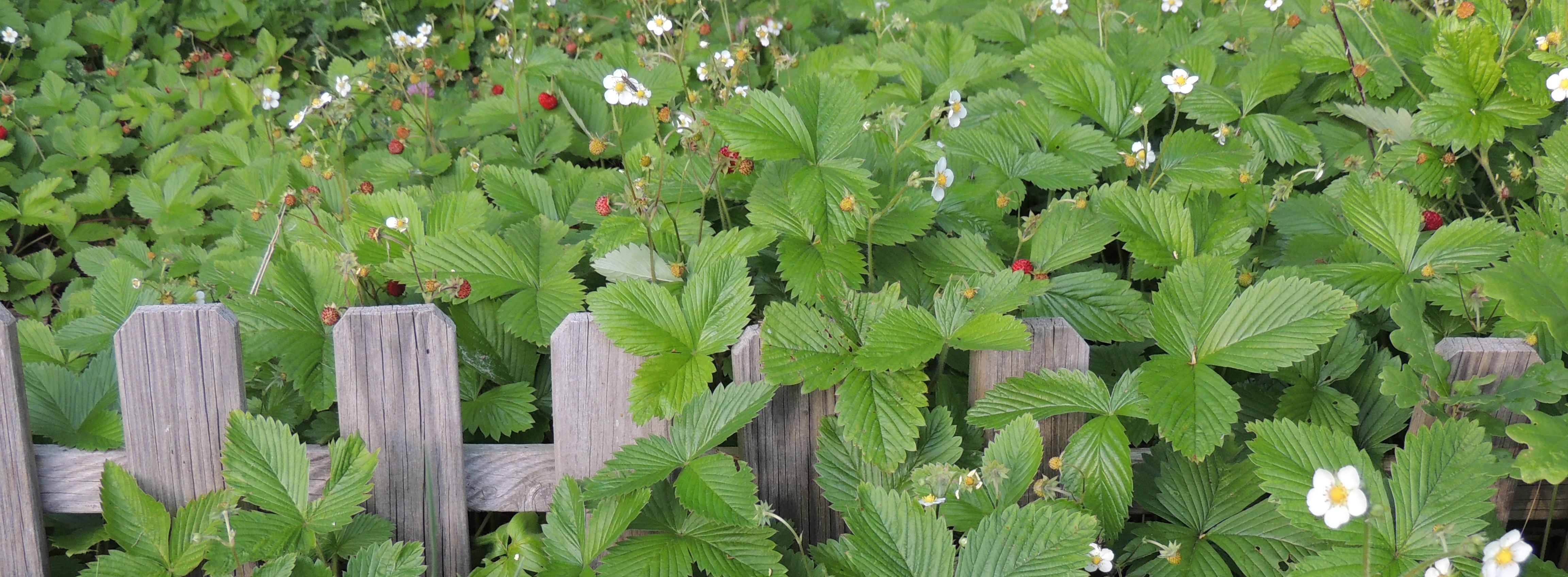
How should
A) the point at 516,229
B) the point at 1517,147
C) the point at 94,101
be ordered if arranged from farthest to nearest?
the point at 94,101 → the point at 1517,147 → the point at 516,229

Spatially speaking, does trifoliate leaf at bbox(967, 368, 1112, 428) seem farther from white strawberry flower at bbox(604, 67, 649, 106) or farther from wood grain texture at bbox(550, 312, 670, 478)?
white strawberry flower at bbox(604, 67, 649, 106)

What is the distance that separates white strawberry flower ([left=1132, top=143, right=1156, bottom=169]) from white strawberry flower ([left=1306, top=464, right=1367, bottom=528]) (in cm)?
90

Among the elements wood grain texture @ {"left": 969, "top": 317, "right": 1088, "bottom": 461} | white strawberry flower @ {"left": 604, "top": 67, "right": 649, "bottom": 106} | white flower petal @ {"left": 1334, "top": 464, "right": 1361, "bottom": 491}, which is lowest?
white flower petal @ {"left": 1334, "top": 464, "right": 1361, "bottom": 491}

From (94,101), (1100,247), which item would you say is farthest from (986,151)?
(94,101)

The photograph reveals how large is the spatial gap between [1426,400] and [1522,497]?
0.32 metres

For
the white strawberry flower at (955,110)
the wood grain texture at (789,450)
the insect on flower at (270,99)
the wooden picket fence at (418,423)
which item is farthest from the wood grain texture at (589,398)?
the insect on flower at (270,99)

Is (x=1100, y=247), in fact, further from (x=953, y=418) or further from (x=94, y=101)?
(x=94, y=101)

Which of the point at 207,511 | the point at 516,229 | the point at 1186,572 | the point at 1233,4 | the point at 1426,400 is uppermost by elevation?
the point at 1233,4

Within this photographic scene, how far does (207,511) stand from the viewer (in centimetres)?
150

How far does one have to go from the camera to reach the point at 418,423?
1499 mm

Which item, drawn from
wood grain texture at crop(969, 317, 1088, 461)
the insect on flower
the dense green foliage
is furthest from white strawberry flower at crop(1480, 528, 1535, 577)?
the insect on flower

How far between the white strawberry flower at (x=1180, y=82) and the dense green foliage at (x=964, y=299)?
0.05 feet

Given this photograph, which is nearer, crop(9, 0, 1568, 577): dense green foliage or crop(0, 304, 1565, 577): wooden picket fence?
crop(9, 0, 1568, 577): dense green foliage

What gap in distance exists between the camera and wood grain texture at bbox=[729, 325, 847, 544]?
1475mm
